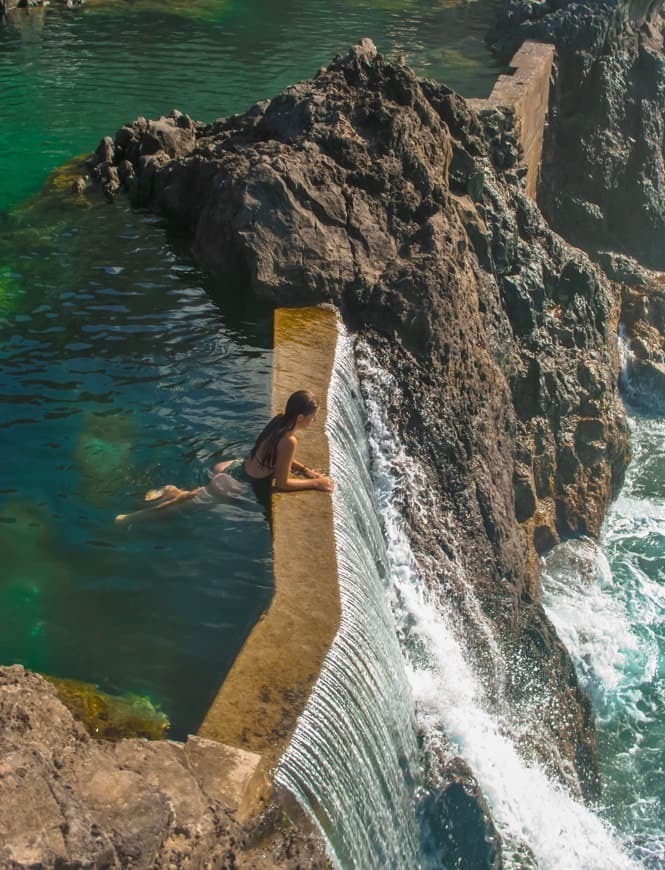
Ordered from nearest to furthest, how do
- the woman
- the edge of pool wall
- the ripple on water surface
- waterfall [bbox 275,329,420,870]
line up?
the edge of pool wall, waterfall [bbox 275,329,420,870], the ripple on water surface, the woman

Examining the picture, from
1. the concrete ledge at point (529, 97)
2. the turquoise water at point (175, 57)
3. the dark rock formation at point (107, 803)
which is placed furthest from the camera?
the turquoise water at point (175, 57)

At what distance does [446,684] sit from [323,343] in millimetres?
2723

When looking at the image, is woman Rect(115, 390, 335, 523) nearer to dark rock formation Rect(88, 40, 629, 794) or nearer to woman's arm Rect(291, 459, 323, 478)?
woman's arm Rect(291, 459, 323, 478)

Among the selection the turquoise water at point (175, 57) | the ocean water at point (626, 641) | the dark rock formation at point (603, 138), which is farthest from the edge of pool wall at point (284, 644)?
the dark rock formation at point (603, 138)

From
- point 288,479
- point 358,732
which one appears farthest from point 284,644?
point 288,479

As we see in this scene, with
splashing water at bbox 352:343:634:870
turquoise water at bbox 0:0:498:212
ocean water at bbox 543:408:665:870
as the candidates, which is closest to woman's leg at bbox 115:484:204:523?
splashing water at bbox 352:343:634:870

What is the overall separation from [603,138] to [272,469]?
32.4 ft

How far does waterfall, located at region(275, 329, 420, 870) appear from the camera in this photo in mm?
4336

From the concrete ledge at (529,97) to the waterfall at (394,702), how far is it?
16.3 feet

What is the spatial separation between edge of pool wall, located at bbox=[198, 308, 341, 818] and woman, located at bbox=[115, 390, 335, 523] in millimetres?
102

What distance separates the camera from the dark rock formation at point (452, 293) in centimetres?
800

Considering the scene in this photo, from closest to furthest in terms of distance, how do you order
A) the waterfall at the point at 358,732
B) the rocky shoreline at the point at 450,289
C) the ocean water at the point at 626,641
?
the waterfall at the point at 358,732, the ocean water at the point at 626,641, the rocky shoreline at the point at 450,289

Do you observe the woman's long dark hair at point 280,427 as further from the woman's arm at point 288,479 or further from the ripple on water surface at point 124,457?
→ the ripple on water surface at point 124,457

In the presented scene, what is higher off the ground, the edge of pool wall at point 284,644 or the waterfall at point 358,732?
the edge of pool wall at point 284,644
